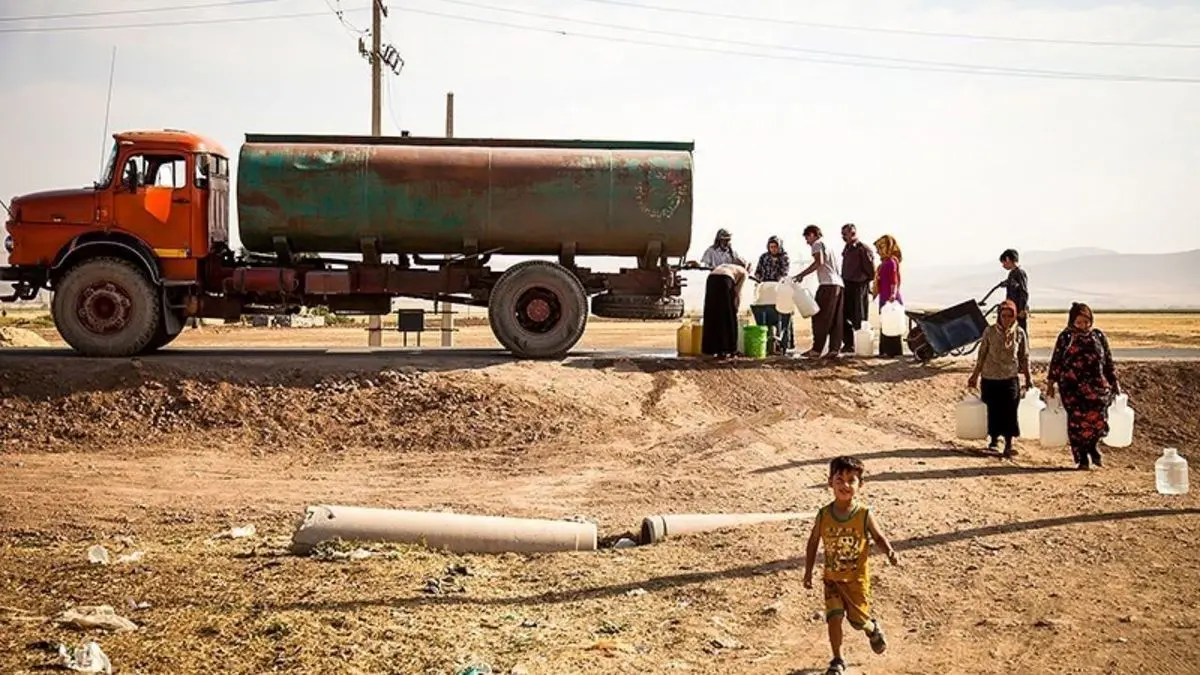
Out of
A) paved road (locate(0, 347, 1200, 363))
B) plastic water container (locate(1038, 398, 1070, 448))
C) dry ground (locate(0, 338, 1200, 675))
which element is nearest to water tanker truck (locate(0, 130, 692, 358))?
paved road (locate(0, 347, 1200, 363))

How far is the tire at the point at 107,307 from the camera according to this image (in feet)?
54.2

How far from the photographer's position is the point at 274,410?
596 inches

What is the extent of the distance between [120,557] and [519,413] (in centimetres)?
639

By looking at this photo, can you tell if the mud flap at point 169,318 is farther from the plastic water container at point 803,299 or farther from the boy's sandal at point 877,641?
the boy's sandal at point 877,641

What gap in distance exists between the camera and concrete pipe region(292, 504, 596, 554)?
952cm

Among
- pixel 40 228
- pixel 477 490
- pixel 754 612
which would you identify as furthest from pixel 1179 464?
pixel 40 228

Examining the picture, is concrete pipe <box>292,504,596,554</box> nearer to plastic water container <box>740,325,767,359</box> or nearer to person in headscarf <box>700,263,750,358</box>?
person in headscarf <box>700,263,750,358</box>

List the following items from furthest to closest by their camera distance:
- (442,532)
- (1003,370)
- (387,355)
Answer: (387,355) < (1003,370) < (442,532)

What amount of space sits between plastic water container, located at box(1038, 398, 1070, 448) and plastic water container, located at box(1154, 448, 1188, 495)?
2040mm

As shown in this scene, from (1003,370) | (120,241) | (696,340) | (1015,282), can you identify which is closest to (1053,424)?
(1003,370)

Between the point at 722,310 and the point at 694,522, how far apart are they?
8.10 metres

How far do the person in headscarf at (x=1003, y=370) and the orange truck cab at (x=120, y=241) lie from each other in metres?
9.99

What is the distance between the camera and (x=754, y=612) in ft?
26.3

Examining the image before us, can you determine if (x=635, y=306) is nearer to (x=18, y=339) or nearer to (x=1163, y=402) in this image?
(x=1163, y=402)
